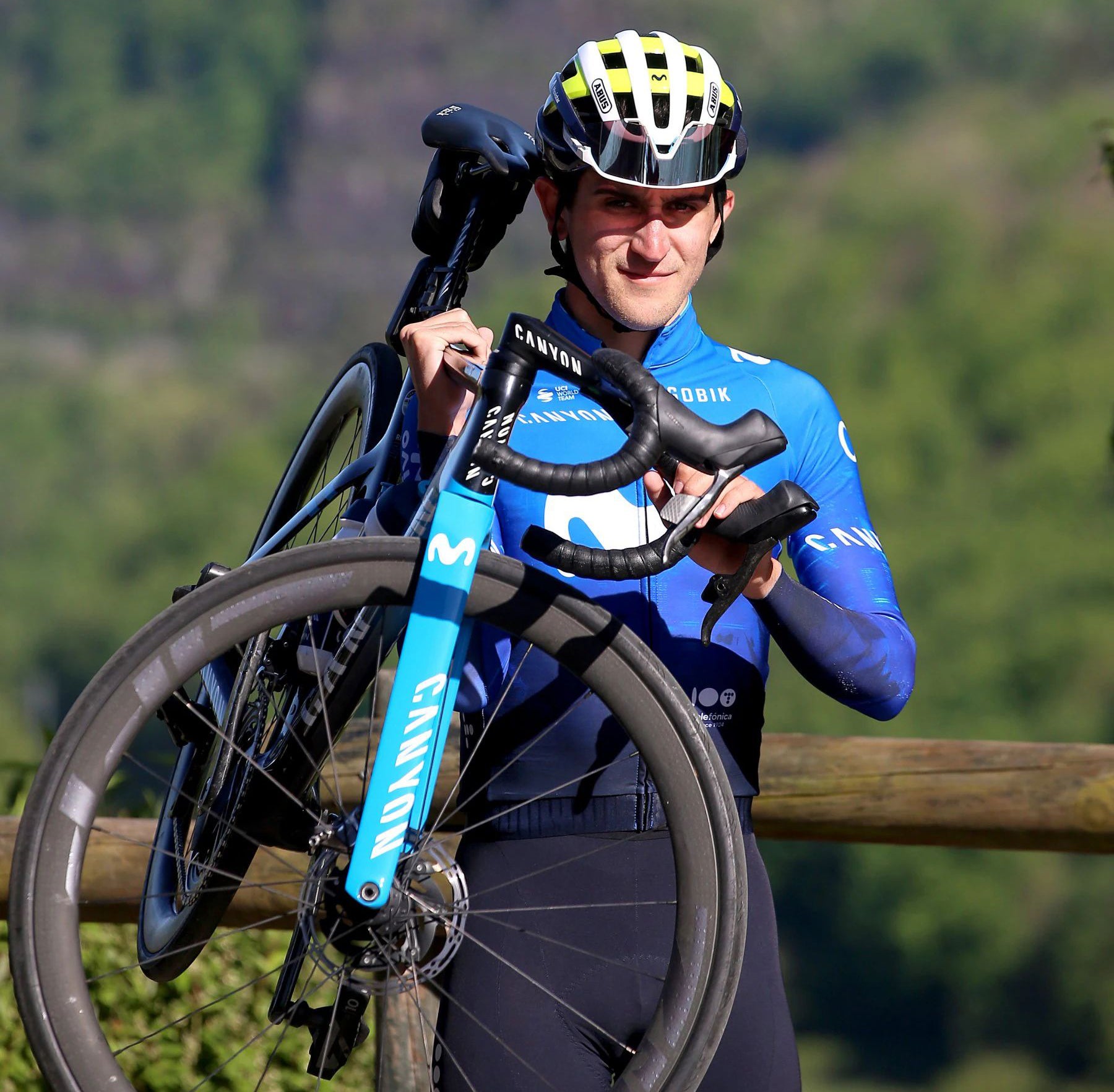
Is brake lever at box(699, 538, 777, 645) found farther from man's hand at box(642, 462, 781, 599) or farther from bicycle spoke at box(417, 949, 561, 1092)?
bicycle spoke at box(417, 949, 561, 1092)

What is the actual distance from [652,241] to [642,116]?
175 millimetres

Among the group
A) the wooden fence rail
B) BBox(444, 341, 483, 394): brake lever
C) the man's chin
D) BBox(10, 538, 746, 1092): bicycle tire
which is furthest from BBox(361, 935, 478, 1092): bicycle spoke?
the wooden fence rail

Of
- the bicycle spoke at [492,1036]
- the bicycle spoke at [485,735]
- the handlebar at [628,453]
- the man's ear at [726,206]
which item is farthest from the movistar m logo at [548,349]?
the bicycle spoke at [492,1036]

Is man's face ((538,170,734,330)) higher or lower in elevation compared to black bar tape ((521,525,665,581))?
higher

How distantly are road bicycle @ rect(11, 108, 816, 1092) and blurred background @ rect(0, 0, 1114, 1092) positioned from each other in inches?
84.9

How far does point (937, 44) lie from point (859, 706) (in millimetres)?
95108

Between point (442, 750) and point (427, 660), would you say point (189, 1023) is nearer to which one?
point (442, 750)

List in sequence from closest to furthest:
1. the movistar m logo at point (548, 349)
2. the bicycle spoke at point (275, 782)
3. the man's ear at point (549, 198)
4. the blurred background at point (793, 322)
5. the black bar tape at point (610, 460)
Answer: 1. the black bar tape at point (610, 460)
2. the movistar m logo at point (548, 349)
3. the bicycle spoke at point (275, 782)
4. the man's ear at point (549, 198)
5. the blurred background at point (793, 322)

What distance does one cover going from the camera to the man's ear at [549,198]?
93.3 inches

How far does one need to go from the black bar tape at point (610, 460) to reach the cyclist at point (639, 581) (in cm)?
30

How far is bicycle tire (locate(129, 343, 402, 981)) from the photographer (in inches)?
90.1

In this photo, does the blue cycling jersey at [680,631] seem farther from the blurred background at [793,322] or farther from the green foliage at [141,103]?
the green foliage at [141,103]

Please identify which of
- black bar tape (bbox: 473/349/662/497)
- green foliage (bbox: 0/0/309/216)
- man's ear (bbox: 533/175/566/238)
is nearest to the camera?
black bar tape (bbox: 473/349/662/497)

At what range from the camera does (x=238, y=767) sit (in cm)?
238
